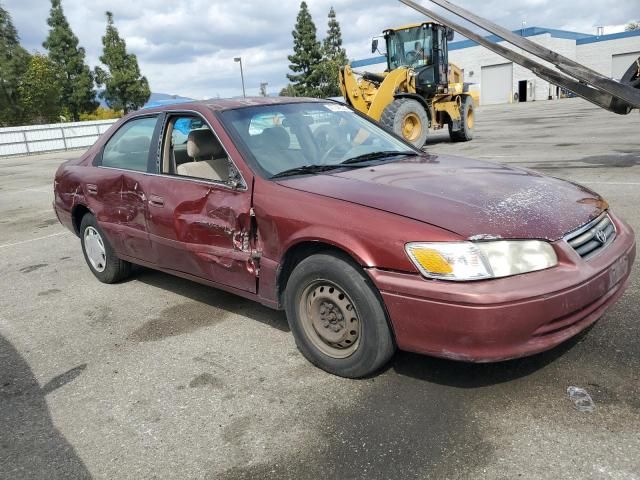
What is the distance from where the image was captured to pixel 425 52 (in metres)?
15.1

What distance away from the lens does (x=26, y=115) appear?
134 ft

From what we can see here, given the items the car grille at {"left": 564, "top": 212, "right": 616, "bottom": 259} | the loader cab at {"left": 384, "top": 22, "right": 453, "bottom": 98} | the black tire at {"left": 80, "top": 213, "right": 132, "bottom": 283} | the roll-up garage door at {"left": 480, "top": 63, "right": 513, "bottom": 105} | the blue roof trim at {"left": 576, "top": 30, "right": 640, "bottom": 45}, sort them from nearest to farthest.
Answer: the car grille at {"left": 564, "top": 212, "right": 616, "bottom": 259}
the black tire at {"left": 80, "top": 213, "right": 132, "bottom": 283}
the loader cab at {"left": 384, "top": 22, "right": 453, "bottom": 98}
the blue roof trim at {"left": 576, "top": 30, "right": 640, "bottom": 45}
the roll-up garage door at {"left": 480, "top": 63, "right": 513, "bottom": 105}

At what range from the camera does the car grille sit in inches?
105

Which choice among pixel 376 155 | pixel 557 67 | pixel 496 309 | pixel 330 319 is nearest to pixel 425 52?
pixel 557 67

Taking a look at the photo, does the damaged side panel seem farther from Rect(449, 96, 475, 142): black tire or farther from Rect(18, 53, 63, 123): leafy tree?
Rect(18, 53, 63, 123): leafy tree

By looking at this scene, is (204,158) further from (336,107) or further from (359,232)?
(359,232)

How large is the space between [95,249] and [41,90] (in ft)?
131

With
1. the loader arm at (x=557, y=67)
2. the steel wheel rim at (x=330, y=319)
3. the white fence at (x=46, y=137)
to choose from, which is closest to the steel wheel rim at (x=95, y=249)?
the steel wheel rim at (x=330, y=319)

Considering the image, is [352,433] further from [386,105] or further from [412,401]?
[386,105]

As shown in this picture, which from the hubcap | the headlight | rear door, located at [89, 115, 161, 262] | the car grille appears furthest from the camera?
the hubcap

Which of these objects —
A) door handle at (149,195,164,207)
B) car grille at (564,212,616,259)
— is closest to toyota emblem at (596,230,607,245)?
car grille at (564,212,616,259)

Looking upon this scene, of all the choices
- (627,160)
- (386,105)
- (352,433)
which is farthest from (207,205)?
(386,105)

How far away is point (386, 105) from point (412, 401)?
38.0 feet

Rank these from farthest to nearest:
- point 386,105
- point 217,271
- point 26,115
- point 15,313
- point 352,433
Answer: point 26,115 < point 386,105 < point 15,313 < point 217,271 < point 352,433
